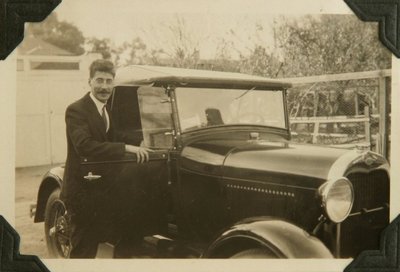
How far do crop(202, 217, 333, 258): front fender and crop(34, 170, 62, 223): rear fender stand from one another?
0.65 metres

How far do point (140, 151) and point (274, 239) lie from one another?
1.84 ft

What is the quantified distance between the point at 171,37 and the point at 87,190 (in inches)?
25.4

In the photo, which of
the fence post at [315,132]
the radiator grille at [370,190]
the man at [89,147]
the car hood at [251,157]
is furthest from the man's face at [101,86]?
the radiator grille at [370,190]

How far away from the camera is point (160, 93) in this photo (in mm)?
1544

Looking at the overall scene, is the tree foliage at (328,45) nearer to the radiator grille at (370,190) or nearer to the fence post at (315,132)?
the fence post at (315,132)

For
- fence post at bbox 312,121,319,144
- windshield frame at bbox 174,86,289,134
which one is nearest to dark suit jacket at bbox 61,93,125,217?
windshield frame at bbox 174,86,289,134

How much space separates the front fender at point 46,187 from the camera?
5.14ft

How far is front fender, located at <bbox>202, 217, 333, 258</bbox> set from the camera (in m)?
1.41

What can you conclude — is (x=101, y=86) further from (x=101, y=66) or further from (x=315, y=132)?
(x=315, y=132)

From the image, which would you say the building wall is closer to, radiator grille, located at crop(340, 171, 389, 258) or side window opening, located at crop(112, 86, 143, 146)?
side window opening, located at crop(112, 86, 143, 146)

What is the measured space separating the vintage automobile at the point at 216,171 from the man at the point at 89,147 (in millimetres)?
32

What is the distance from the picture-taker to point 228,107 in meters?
1.58

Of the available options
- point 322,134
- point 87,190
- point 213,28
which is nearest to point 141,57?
point 213,28

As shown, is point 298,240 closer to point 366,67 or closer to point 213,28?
point 366,67
